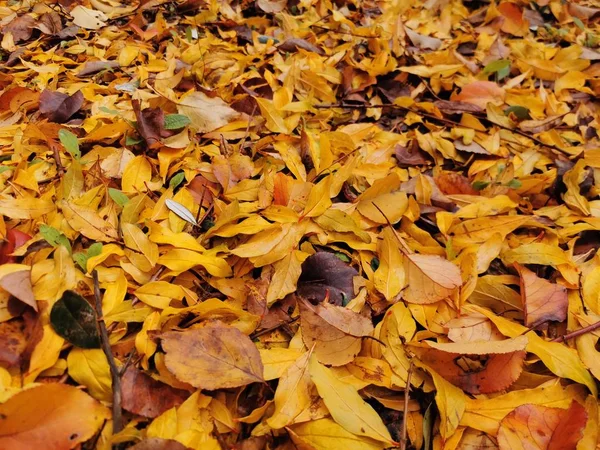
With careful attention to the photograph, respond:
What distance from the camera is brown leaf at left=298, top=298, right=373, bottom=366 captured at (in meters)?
0.67

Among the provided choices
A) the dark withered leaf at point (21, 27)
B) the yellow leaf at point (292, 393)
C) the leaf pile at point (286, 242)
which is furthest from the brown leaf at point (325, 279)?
the dark withered leaf at point (21, 27)

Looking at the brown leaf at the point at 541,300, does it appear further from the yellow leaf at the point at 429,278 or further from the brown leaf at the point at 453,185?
the brown leaf at the point at 453,185

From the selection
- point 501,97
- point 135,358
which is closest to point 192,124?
point 135,358

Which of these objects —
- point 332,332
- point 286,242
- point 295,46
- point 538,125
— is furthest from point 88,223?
point 538,125

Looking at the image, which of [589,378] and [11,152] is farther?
[11,152]

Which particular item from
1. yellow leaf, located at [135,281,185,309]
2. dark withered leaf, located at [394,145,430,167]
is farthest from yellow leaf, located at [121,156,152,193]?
dark withered leaf, located at [394,145,430,167]

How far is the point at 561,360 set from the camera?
2.25 feet

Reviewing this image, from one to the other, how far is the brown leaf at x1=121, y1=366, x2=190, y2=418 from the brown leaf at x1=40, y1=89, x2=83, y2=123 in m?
0.61

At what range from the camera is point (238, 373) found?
61 cm

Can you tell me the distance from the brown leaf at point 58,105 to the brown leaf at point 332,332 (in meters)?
0.66

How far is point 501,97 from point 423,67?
22cm

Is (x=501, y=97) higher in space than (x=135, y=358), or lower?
higher

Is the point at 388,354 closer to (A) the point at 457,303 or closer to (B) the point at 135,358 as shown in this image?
(A) the point at 457,303

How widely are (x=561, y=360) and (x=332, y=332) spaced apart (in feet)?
1.12
